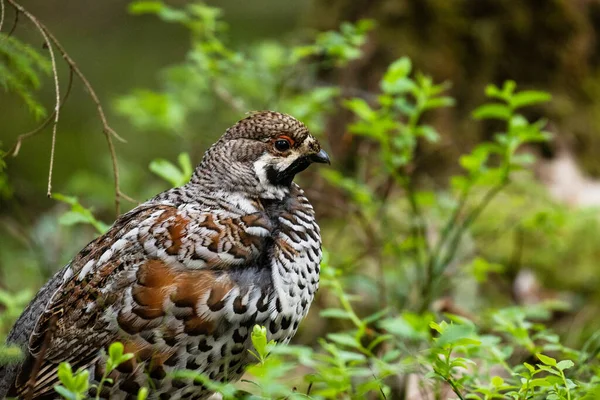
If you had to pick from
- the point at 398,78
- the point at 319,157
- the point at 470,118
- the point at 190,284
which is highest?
the point at 398,78

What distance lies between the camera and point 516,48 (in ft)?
20.6

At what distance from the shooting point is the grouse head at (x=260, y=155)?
3.11m

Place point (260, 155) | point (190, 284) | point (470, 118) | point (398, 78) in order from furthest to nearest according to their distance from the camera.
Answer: point (470, 118) → point (398, 78) → point (260, 155) → point (190, 284)

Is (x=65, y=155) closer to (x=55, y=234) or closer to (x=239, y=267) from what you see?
(x=55, y=234)

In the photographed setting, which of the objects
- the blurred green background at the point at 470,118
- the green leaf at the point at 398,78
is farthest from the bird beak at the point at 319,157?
the blurred green background at the point at 470,118

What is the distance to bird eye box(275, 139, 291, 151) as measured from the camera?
3.15 metres

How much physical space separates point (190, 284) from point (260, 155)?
66cm

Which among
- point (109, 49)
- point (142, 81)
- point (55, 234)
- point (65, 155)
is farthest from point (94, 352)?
point (109, 49)

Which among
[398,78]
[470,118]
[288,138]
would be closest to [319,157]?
[288,138]

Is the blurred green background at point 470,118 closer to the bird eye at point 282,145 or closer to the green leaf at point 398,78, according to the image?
the green leaf at point 398,78

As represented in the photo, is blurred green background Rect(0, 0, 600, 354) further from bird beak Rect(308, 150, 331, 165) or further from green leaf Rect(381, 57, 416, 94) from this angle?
bird beak Rect(308, 150, 331, 165)

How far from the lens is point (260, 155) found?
3.14 m

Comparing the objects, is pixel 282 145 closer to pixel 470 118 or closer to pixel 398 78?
pixel 398 78

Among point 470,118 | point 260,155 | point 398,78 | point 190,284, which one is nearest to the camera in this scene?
point 190,284
